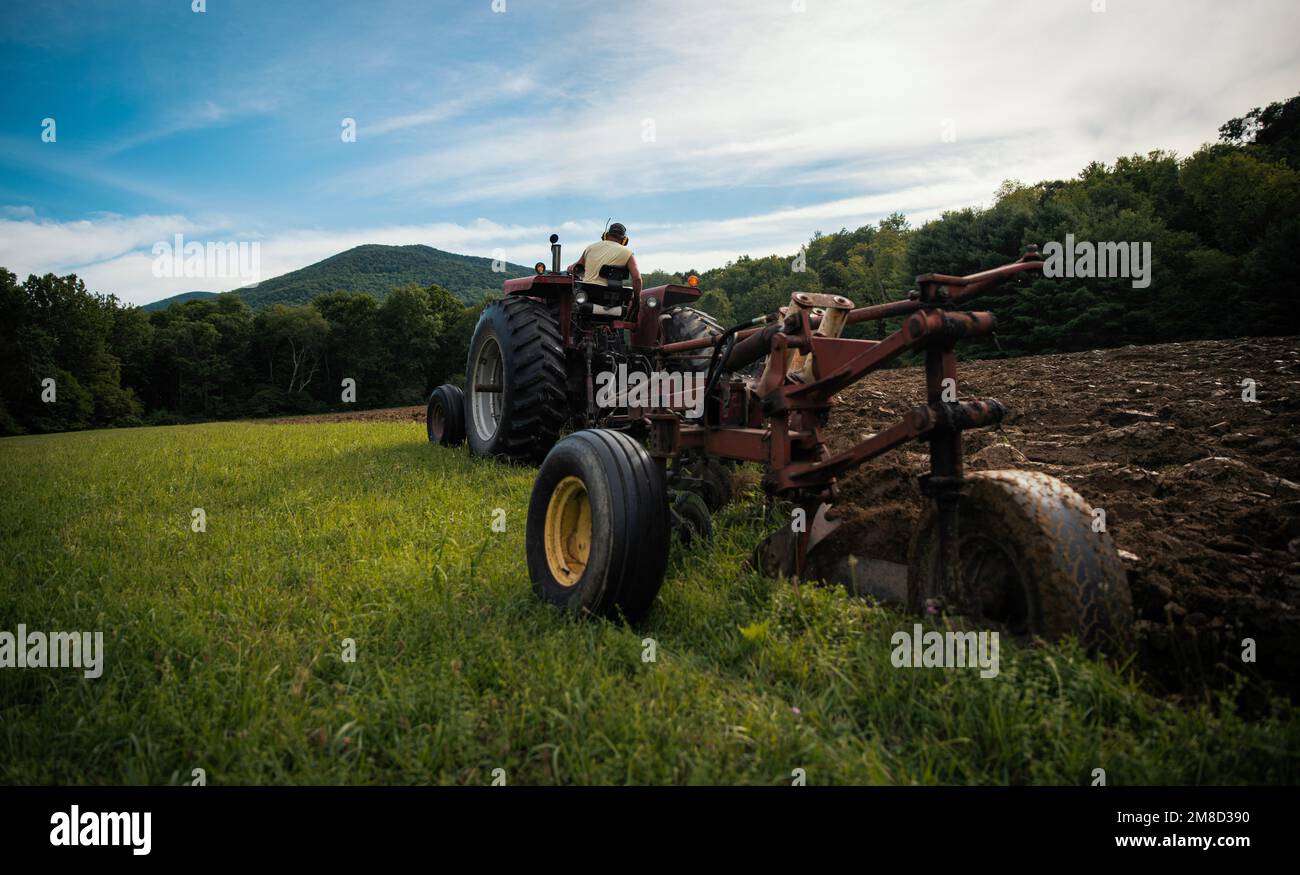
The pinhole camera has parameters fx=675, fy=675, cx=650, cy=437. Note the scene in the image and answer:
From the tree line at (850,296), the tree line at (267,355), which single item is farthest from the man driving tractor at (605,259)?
the tree line at (267,355)

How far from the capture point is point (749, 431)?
318 cm

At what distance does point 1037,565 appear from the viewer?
2.06 m

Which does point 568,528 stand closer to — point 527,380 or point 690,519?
point 690,519

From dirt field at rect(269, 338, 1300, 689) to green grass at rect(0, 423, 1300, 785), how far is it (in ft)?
1.24

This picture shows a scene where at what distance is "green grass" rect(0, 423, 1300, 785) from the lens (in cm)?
176

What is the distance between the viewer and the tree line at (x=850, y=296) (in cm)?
2197

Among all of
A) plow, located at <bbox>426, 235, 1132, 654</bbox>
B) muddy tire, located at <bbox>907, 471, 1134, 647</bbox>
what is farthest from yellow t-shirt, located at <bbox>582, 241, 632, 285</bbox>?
muddy tire, located at <bbox>907, 471, 1134, 647</bbox>

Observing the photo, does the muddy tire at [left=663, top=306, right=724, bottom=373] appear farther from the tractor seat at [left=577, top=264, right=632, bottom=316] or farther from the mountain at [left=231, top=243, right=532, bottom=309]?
the mountain at [left=231, top=243, right=532, bottom=309]

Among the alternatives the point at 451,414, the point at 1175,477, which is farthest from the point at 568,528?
the point at 451,414

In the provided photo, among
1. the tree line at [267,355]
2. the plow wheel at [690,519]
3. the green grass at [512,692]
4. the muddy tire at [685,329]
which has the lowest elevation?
the green grass at [512,692]

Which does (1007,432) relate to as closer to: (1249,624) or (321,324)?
(1249,624)

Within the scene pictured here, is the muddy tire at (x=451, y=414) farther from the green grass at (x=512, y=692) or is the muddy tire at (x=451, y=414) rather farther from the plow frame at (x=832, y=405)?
the plow frame at (x=832, y=405)

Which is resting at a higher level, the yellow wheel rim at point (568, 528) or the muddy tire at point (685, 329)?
the muddy tire at point (685, 329)

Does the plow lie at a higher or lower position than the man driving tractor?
lower
